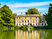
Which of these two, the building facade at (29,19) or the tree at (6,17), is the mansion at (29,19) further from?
the tree at (6,17)

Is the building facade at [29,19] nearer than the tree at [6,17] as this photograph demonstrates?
No

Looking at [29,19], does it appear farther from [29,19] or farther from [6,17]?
[6,17]

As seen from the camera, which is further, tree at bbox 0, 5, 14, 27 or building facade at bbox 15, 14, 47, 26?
building facade at bbox 15, 14, 47, 26

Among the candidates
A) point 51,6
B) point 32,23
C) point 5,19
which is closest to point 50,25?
point 51,6

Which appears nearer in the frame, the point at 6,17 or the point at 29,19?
the point at 6,17

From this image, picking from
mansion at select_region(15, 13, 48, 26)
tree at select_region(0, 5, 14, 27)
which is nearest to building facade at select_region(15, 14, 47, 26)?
mansion at select_region(15, 13, 48, 26)

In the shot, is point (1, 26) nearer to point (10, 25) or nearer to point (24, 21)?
point (10, 25)

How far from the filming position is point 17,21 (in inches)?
2569

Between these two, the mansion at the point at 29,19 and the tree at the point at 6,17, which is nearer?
the tree at the point at 6,17

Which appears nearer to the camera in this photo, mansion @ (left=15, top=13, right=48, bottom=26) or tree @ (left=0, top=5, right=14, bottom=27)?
tree @ (left=0, top=5, right=14, bottom=27)

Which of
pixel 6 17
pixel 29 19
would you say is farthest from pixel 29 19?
pixel 6 17

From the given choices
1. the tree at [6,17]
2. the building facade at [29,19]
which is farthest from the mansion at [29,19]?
the tree at [6,17]

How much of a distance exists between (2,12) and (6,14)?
141cm

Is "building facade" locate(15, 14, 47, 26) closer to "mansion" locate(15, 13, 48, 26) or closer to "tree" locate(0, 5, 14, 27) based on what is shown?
"mansion" locate(15, 13, 48, 26)
